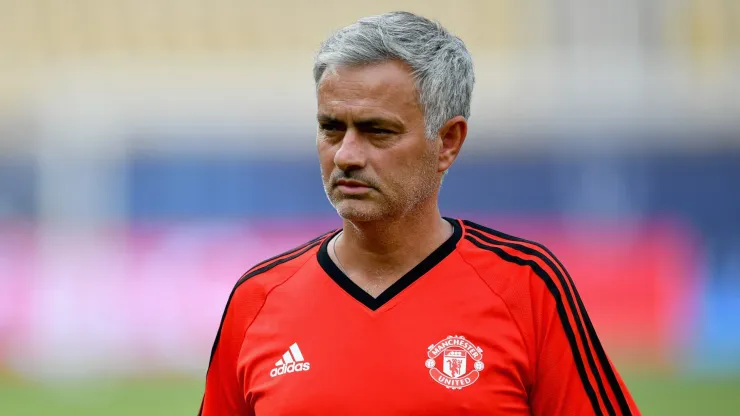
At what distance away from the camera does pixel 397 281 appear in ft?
7.89

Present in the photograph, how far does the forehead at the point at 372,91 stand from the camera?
231 cm

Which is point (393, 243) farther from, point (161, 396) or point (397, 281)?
point (161, 396)

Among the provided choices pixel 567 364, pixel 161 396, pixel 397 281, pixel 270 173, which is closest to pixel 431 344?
pixel 397 281

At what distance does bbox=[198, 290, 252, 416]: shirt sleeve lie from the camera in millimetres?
2498

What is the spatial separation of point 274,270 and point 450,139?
0.52 metres

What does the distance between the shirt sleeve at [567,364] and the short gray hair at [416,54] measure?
450 mm

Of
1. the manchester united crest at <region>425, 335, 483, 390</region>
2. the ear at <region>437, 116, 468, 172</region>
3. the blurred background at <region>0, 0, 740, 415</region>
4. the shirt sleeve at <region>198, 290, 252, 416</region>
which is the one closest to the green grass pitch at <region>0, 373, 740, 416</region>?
the blurred background at <region>0, 0, 740, 415</region>

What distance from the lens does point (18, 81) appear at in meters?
13.4

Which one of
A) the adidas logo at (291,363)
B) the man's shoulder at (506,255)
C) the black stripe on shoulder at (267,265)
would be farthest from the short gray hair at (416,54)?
the adidas logo at (291,363)

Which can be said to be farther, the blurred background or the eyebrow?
the blurred background

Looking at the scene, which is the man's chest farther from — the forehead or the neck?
the forehead

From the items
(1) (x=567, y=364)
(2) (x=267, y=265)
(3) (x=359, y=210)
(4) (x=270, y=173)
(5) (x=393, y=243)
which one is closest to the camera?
(1) (x=567, y=364)

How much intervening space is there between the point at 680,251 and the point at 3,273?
6297 millimetres

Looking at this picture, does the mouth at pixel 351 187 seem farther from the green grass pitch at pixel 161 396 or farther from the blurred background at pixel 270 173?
the blurred background at pixel 270 173
